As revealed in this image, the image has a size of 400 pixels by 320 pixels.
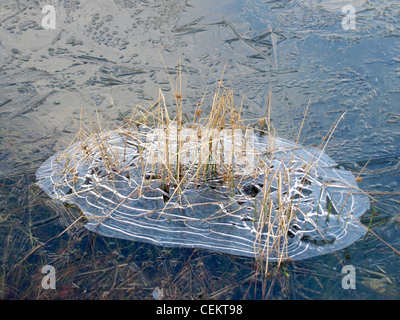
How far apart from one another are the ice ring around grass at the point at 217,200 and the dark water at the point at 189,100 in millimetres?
75

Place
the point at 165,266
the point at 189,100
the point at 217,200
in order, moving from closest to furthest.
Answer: the point at 165,266
the point at 217,200
the point at 189,100

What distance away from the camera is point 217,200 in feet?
7.66

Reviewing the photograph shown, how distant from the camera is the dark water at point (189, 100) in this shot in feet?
6.39

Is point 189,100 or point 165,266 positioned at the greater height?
point 189,100

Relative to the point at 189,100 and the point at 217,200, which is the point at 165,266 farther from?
the point at 189,100

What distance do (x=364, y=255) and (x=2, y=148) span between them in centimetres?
214

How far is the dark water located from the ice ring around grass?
75 mm

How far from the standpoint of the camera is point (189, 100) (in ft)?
9.89

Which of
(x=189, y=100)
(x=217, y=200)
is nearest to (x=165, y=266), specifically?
(x=217, y=200)

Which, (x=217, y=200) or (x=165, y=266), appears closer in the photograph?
(x=165, y=266)

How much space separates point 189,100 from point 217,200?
3.08 ft

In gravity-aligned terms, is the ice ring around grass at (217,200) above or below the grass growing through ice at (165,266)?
above

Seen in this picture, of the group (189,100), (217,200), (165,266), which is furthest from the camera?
(189,100)

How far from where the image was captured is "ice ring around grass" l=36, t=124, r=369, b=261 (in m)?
2.11
